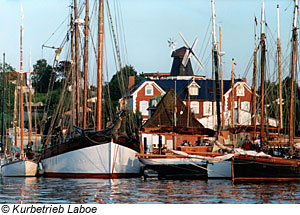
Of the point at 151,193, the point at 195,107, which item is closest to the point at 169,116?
the point at 195,107

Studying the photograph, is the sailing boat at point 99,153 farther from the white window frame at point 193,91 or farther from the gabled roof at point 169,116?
the white window frame at point 193,91

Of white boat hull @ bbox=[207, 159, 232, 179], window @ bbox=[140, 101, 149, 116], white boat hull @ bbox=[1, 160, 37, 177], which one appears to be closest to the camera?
white boat hull @ bbox=[207, 159, 232, 179]

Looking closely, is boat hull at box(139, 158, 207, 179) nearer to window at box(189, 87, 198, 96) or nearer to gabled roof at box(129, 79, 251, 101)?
gabled roof at box(129, 79, 251, 101)

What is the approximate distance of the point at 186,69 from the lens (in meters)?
146

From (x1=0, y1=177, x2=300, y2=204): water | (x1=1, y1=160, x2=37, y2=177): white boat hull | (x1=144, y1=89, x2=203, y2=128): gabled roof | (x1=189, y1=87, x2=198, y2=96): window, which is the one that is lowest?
(x1=0, y1=177, x2=300, y2=204): water

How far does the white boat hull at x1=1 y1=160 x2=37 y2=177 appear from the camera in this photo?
4659 cm

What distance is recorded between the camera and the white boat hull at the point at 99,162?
40062mm

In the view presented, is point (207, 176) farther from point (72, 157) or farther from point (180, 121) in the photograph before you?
point (180, 121)

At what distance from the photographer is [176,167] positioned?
41.6 meters

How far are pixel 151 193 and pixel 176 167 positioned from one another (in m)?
12.3

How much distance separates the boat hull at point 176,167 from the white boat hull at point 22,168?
375 inches

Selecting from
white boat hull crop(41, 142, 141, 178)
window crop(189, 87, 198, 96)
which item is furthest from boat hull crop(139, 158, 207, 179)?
window crop(189, 87, 198, 96)

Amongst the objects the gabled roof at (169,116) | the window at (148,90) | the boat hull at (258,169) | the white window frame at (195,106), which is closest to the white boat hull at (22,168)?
the boat hull at (258,169)
